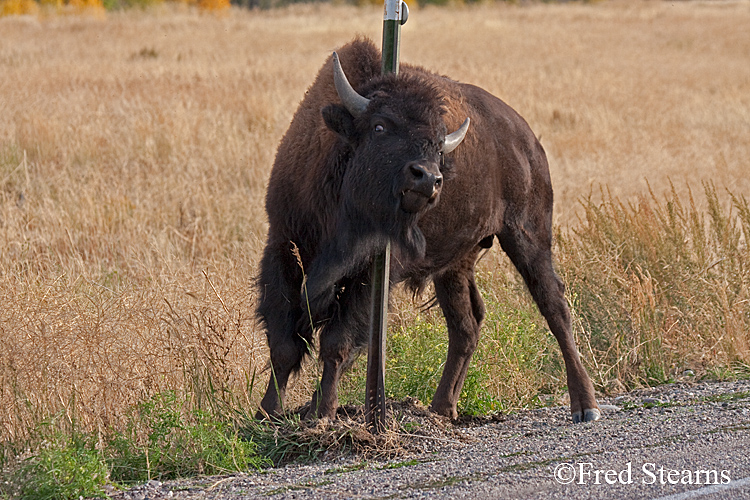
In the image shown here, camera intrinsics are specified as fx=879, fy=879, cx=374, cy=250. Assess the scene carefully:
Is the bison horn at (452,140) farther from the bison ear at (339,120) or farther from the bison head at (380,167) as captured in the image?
the bison ear at (339,120)

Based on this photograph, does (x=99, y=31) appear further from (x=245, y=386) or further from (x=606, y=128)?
(x=245, y=386)

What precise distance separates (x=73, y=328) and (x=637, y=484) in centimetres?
365

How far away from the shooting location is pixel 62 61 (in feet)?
74.1

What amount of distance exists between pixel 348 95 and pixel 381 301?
4.11 ft

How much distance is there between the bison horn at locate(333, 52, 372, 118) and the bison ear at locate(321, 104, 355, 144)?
4 centimetres

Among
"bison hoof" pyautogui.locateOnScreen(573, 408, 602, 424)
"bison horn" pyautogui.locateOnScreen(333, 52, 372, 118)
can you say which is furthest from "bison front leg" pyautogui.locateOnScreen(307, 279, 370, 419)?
"bison hoof" pyautogui.locateOnScreen(573, 408, 602, 424)

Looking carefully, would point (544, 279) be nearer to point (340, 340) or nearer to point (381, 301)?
point (381, 301)

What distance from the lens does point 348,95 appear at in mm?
4906

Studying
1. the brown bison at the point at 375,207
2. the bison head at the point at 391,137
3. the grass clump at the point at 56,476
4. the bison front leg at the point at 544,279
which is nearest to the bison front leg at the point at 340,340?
the brown bison at the point at 375,207

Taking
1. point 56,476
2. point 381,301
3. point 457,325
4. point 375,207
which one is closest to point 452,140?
point 375,207

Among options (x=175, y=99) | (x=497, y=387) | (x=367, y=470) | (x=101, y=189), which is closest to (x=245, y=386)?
(x=367, y=470)

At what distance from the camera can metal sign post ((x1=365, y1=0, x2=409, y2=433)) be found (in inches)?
205

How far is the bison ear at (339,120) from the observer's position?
493 cm

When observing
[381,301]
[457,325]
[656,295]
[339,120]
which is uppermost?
[339,120]
